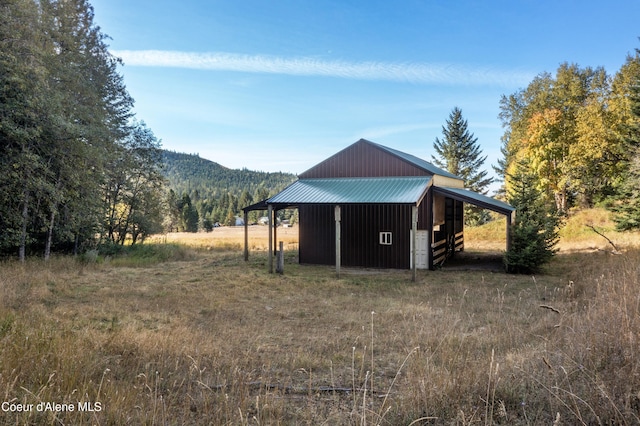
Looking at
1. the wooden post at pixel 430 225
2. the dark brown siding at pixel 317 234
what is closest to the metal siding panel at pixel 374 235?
the dark brown siding at pixel 317 234

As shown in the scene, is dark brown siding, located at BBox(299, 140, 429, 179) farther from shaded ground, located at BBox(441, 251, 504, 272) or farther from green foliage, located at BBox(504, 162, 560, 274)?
shaded ground, located at BBox(441, 251, 504, 272)

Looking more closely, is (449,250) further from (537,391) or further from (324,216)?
(537,391)

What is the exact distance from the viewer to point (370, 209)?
17.4m

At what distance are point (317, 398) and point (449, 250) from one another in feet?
59.5

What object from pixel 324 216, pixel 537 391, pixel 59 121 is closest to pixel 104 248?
pixel 59 121

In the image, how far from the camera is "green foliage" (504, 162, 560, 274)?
14.2 metres

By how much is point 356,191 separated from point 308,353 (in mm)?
11333

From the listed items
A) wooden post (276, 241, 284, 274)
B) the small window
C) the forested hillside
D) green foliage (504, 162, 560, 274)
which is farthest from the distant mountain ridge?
green foliage (504, 162, 560, 274)

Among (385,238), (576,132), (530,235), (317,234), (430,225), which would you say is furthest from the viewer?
(576,132)

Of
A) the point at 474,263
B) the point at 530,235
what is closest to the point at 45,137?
the point at 530,235

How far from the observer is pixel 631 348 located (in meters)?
3.29

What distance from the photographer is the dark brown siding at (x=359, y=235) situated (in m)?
16.8

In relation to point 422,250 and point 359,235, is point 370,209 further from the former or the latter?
point 422,250

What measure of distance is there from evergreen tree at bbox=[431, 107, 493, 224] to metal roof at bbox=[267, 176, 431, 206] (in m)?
33.1
